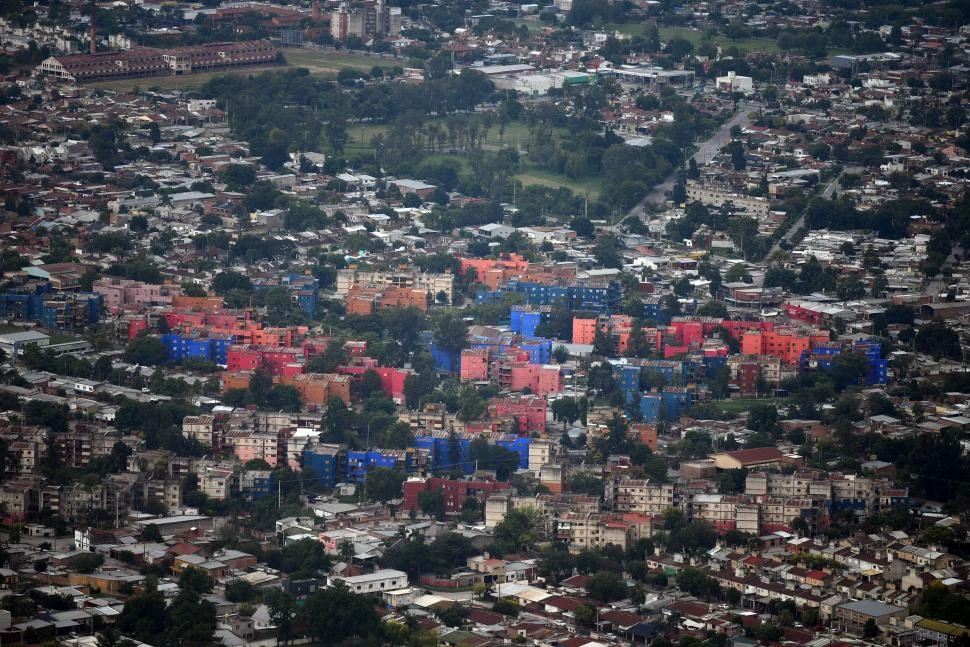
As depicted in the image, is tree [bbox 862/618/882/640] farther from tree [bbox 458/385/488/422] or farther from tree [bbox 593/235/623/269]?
tree [bbox 593/235/623/269]

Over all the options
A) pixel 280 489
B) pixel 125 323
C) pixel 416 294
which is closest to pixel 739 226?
pixel 416 294

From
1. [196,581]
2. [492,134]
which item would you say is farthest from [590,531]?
[492,134]

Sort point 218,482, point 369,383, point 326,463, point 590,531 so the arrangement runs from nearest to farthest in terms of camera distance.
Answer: point 590,531
point 218,482
point 326,463
point 369,383

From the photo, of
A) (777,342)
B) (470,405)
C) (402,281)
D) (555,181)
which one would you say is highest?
(555,181)

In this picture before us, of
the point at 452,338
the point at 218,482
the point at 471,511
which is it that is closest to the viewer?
the point at 471,511

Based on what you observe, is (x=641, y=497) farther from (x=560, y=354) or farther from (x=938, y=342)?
(x=938, y=342)

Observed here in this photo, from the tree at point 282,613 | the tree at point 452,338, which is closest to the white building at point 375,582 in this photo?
the tree at point 282,613

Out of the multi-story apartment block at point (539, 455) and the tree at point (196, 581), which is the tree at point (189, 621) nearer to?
the tree at point (196, 581)
